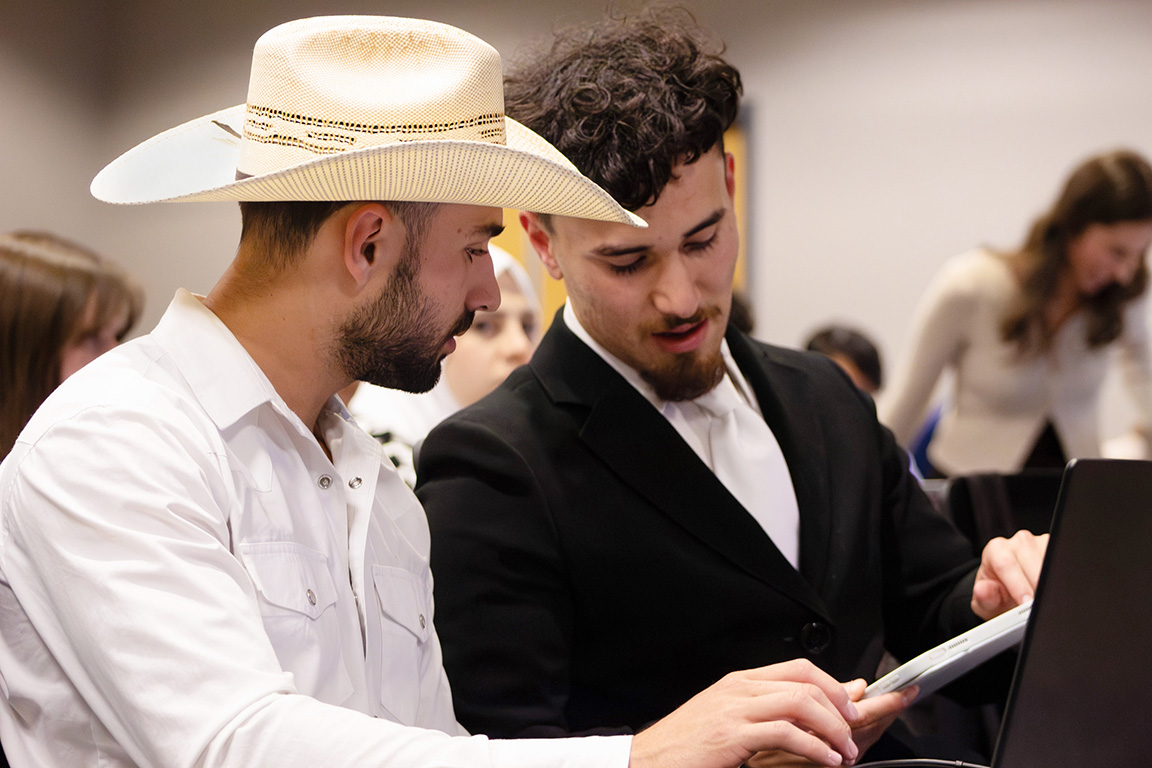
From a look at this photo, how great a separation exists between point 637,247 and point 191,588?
727mm

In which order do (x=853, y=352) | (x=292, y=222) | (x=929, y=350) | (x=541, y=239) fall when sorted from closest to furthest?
1. (x=292, y=222)
2. (x=541, y=239)
3. (x=929, y=350)
4. (x=853, y=352)

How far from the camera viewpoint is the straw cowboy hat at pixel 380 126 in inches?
40.6

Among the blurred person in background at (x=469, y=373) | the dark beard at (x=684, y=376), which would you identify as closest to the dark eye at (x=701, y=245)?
the dark beard at (x=684, y=376)

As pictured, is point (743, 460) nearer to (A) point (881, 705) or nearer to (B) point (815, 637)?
(B) point (815, 637)

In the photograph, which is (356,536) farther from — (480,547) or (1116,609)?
(1116,609)

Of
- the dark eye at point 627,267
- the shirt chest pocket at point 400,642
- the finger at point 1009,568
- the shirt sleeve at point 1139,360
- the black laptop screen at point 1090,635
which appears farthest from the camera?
the shirt sleeve at point 1139,360

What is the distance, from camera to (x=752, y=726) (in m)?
0.92

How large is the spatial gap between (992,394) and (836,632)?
2.06 metres

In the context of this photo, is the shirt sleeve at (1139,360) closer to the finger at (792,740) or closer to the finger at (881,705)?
the finger at (881,705)

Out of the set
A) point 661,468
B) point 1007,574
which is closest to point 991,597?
point 1007,574

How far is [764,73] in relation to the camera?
5621 millimetres

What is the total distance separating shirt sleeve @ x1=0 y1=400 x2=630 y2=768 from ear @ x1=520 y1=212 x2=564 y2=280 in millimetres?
682

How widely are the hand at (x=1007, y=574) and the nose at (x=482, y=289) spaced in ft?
2.24

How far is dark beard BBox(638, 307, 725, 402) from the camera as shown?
1439 mm
